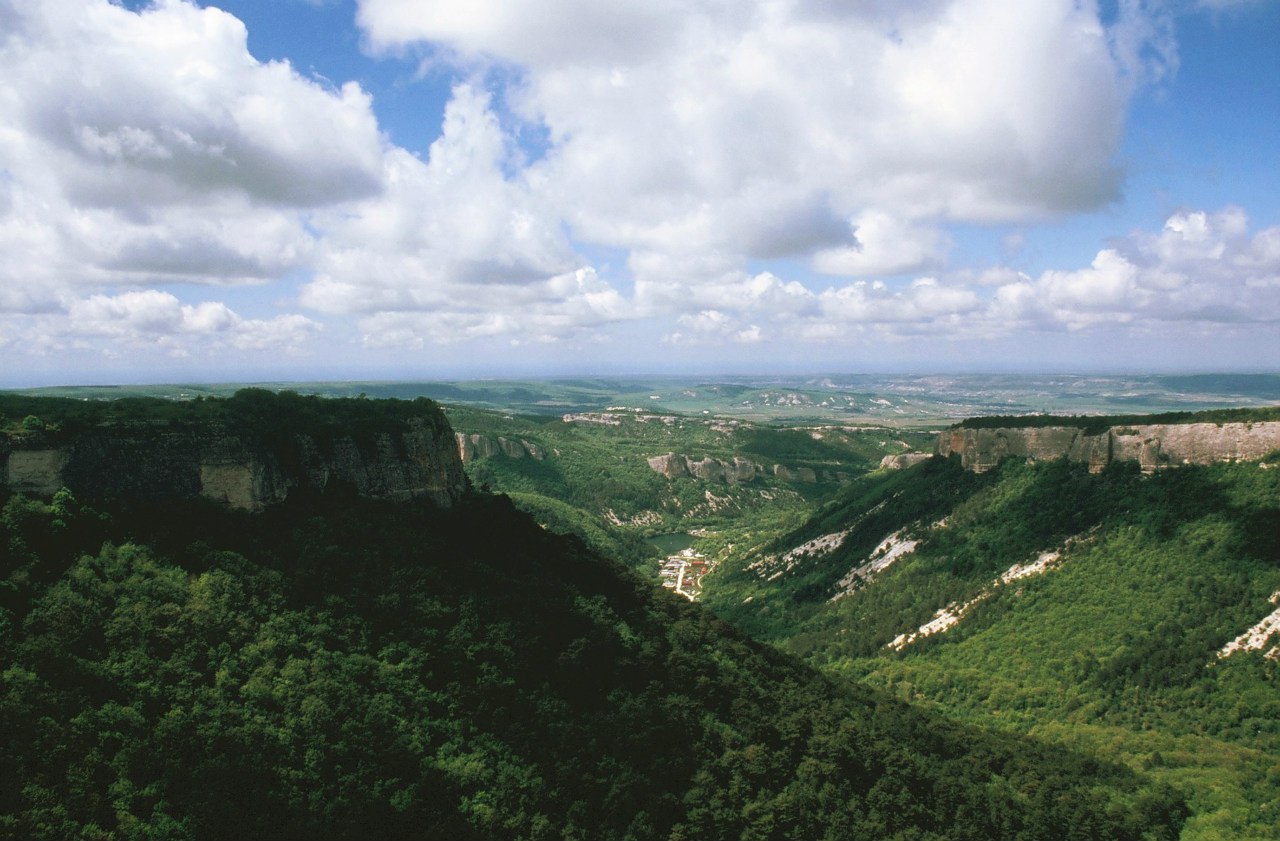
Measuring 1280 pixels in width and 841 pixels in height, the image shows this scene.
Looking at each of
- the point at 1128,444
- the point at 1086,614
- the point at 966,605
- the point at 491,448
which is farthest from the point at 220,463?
the point at 491,448

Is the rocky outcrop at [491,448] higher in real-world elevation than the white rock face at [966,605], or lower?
higher

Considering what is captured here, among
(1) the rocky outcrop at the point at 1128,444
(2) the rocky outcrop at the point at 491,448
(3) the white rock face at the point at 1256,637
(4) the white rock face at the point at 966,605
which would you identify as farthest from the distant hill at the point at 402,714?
(2) the rocky outcrop at the point at 491,448

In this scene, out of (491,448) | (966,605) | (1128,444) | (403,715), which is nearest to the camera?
(403,715)

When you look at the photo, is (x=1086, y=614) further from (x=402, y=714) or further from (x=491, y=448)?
(x=491, y=448)

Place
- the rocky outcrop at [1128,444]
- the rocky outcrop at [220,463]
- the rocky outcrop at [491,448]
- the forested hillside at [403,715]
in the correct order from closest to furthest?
the forested hillside at [403,715]
the rocky outcrop at [220,463]
the rocky outcrop at [1128,444]
the rocky outcrop at [491,448]

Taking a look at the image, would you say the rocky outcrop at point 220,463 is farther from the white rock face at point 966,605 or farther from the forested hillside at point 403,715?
the white rock face at point 966,605

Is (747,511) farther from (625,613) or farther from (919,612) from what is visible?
(625,613)

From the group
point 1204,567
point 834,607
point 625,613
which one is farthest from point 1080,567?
point 625,613
